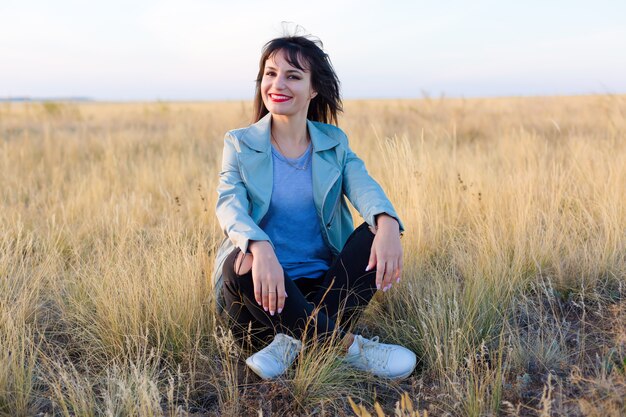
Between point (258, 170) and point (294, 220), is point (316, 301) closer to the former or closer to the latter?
point (294, 220)

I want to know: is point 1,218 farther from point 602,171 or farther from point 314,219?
point 602,171

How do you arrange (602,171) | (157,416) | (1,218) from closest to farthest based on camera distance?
1. (157,416)
2. (1,218)
3. (602,171)

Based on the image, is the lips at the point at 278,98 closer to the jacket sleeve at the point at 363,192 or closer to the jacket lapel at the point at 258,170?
the jacket lapel at the point at 258,170

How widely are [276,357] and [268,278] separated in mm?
339

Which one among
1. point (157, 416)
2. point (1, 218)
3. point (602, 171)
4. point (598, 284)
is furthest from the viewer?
point (602, 171)

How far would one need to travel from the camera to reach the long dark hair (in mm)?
2600

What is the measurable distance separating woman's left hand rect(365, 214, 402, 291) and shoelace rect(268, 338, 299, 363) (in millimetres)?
394

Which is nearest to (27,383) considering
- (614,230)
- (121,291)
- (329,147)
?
(121,291)

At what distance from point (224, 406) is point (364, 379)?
21.4 inches

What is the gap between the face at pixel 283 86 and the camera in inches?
102

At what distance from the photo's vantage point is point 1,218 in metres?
3.93

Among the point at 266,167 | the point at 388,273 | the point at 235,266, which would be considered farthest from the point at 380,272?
the point at 266,167

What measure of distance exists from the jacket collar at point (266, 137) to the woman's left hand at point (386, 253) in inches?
18.1

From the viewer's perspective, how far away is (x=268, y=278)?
216 cm
